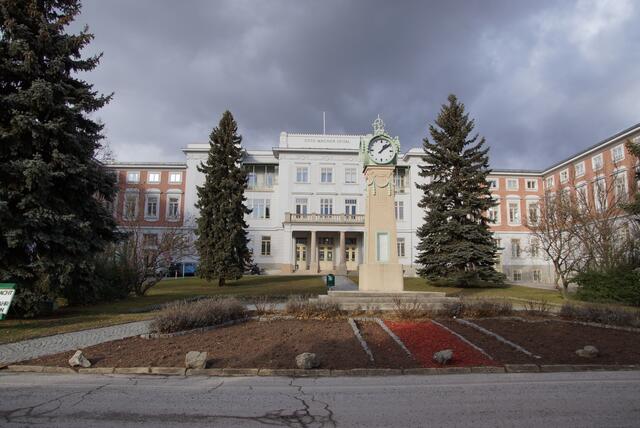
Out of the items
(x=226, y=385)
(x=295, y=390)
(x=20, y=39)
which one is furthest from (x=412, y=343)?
(x=20, y=39)

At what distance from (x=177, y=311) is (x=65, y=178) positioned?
675cm

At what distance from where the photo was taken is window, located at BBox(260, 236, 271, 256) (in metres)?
46.8

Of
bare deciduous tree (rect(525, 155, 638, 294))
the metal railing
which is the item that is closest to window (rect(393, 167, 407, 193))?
the metal railing

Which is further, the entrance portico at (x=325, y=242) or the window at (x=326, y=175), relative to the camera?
the window at (x=326, y=175)

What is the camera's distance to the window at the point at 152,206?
49.6 meters

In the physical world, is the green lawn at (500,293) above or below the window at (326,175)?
below

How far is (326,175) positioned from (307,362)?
42.0 m

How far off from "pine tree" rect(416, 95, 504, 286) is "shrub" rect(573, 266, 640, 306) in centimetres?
729

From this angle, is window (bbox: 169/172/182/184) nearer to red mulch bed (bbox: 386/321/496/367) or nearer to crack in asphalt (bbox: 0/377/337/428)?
red mulch bed (bbox: 386/321/496/367)

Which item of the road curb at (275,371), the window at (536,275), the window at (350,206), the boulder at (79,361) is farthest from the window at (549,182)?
the boulder at (79,361)

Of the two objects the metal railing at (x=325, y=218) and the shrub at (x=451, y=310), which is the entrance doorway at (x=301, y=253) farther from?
the shrub at (x=451, y=310)

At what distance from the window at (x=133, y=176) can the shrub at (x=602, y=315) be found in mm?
49059

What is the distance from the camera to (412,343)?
28.4 feet

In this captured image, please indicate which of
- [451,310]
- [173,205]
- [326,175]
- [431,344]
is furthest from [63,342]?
[173,205]
